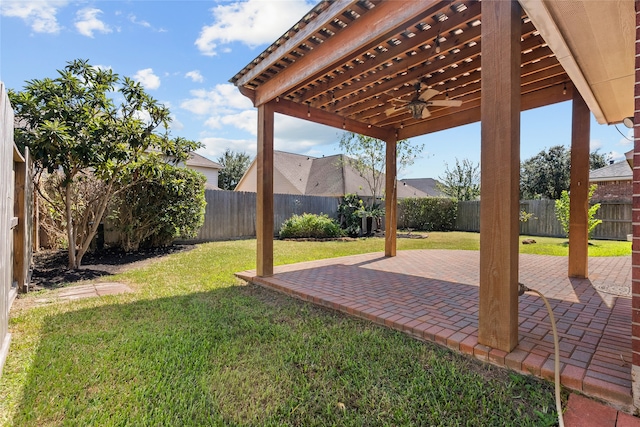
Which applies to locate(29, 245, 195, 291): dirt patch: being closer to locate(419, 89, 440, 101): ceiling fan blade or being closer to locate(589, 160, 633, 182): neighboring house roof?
locate(419, 89, 440, 101): ceiling fan blade

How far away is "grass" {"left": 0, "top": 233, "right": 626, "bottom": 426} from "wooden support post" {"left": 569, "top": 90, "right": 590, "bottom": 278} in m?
3.68

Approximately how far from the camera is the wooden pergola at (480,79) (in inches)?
86.7

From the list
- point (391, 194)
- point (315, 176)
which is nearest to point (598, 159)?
point (315, 176)

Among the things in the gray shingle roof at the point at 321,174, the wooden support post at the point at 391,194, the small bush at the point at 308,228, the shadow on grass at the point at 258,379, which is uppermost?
the gray shingle roof at the point at 321,174

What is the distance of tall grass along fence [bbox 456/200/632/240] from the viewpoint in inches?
443

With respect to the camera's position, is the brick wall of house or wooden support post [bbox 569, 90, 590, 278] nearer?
the brick wall of house

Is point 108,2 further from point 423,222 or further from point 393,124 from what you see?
point 423,222

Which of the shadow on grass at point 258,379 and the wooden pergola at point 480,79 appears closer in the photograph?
the shadow on grass at point 258,379

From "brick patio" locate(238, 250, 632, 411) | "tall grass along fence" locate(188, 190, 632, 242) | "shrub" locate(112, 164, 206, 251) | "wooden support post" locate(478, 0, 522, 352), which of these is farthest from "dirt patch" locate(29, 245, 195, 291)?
"wooden support post" locate(478, 0, 522, 352)

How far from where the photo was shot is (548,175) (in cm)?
2148

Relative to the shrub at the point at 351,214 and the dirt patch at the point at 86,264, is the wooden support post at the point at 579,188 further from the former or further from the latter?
the shrub at the point at 351,214

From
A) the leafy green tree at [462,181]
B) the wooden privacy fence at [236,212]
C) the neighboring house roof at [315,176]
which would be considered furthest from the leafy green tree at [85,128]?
the leafy green tree at [462,181]

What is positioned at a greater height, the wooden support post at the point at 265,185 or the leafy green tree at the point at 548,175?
the leafy green tree at the point at 548,175

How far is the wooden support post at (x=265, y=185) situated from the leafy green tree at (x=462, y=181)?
20.9 m
